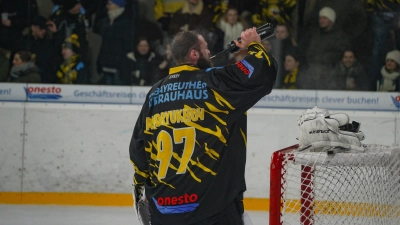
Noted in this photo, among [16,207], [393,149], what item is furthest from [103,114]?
[393,149]

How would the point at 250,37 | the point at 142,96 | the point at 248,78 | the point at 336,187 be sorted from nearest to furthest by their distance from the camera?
the point at 248,78 < the point at 250,37 < the point at 336,187 < the point at 142,96

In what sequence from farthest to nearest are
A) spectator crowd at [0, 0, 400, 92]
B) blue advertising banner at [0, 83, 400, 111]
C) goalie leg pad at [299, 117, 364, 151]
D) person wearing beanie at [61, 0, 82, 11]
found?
1. person wearing beanie at [61, 0, 82, 11]
2. spectator crowd at [0, 0, 400, 92]
3. blue advertising banner at [0, 83, 400, 111]
4. goalie leg pad at [299, 117, 364, 151]

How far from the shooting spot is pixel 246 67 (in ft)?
8.95

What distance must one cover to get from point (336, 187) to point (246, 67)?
651mm

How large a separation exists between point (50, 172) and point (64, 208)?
0.44 m

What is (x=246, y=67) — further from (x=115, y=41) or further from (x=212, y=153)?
(x=115, y=41)

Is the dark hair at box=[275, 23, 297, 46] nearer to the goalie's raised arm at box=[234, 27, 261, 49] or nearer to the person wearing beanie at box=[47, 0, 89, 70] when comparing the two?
the person wearing beanie at box=[47, 0, 89, 70]

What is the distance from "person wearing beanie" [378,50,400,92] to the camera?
7.19 meters

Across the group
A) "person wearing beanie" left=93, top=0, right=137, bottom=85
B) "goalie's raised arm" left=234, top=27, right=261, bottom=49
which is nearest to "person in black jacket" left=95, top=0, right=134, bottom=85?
"person wearing beanie" left=93, top=0, right=137, bottom=85

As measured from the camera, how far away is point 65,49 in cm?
743

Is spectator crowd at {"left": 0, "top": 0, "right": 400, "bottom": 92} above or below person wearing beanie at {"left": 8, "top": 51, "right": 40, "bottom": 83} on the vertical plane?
above

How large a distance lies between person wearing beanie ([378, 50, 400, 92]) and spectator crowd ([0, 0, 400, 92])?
0.5 inches

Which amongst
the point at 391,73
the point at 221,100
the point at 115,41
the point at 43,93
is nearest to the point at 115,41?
the point at 115,41

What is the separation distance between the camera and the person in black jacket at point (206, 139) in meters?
2.72
